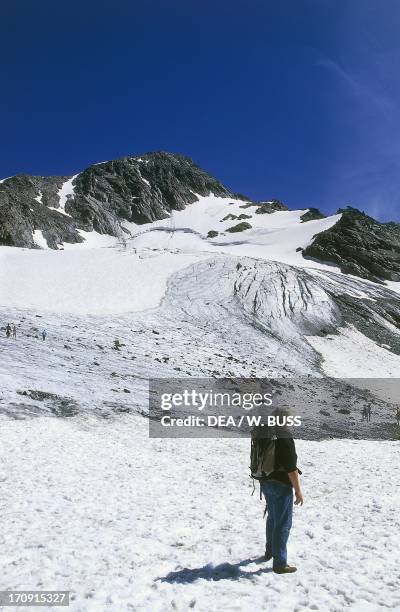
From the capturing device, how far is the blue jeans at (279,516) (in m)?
7.38

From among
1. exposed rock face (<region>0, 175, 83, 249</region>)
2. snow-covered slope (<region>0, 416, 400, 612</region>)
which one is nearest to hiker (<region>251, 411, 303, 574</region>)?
snow-covered slope (<region>0, 416, 400, 612</region>)

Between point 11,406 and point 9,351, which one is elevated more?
point 9,351

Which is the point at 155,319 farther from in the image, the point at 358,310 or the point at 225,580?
the point at 225,580

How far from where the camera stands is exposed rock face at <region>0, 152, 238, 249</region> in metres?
93.8

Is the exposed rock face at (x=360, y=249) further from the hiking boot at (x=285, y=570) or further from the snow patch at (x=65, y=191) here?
the snow patch at (x=65, y=191)

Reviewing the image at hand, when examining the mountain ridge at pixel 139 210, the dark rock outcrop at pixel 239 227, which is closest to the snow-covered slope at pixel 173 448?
the mountain ridge at pixel 139 210

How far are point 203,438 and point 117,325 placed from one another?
18.3 metres

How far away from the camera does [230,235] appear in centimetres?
10912

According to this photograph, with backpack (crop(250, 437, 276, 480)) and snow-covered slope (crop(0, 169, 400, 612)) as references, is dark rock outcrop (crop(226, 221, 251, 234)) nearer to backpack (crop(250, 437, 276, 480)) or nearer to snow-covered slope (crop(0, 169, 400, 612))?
snow-covered slope (crop(0, 169, 400, 612))

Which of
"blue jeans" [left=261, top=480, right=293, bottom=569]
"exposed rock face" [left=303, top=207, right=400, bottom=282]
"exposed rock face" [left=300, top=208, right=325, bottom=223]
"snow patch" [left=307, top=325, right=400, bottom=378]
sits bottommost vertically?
"blue jeans" [left=261, top=480, right=293, bottom=569]

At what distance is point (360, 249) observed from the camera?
7875cm

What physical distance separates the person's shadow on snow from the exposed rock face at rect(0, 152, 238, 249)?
78.2 metres

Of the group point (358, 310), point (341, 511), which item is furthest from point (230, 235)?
point (341, 511)

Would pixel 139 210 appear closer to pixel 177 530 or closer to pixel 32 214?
pixel 32 214
